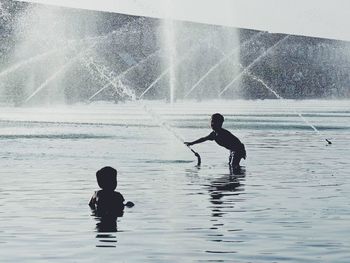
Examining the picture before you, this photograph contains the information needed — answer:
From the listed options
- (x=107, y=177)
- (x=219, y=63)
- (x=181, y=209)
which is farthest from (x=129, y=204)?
(x=219, y=63)

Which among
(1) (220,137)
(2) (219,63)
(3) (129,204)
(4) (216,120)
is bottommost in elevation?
(3) (129,204)

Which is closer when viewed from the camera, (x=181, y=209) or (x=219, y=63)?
(x=181, y=209)

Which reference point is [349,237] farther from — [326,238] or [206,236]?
[206,236]

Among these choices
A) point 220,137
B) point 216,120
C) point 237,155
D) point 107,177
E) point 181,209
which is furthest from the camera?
point 237,155

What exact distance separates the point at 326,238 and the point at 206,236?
170 cm

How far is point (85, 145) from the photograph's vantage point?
48.0 metres

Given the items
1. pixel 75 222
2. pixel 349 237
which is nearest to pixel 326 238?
pixel 349 237

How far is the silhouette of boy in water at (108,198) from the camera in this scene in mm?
20078

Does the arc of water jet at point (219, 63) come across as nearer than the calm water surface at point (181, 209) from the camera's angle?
No

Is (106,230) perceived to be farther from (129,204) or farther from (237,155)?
(237,155)

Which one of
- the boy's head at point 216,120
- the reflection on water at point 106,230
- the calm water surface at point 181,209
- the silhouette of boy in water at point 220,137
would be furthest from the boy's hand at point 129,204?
the boy's head at point 216,120

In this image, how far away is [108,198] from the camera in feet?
66.3

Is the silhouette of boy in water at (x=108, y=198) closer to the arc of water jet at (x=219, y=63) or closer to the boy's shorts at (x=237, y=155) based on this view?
the boy's shorts at (x=237, y=155)

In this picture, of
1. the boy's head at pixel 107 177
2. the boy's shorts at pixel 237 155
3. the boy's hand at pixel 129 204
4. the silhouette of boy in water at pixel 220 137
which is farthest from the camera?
the boy's shorts at pixel 237 155
